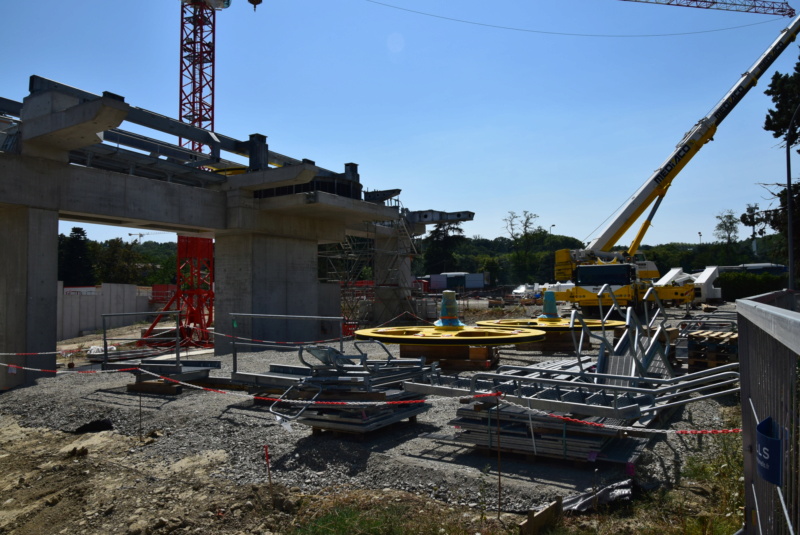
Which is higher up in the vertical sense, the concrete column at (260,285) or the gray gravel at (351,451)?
the concrete column at (260,285)

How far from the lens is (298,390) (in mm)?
9703

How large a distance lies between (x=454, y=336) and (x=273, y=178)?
9668 mm

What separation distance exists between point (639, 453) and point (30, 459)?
8.69 m

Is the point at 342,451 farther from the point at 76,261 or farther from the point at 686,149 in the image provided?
the point at 76,261

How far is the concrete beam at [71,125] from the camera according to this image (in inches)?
518

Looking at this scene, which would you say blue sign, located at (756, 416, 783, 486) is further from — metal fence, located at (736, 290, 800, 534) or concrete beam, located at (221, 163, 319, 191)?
concrete beam, located at (221, 163, 319, 191)

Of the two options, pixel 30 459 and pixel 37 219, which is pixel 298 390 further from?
pixel 37 219

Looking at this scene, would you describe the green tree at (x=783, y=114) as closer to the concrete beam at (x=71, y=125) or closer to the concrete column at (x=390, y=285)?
the concrete column at (x=390, y=285)

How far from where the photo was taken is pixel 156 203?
1767 cm


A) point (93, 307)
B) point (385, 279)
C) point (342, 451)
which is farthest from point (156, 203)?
point (93, 307)

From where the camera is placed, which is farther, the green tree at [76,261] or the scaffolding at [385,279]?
the green tree at [76,261]

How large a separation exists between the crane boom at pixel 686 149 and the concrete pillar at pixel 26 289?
66.1 feet

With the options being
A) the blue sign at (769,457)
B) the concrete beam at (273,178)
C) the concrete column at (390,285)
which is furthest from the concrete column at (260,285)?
the blue sign at (769,457)

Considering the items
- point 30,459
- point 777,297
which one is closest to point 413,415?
point 777,297
